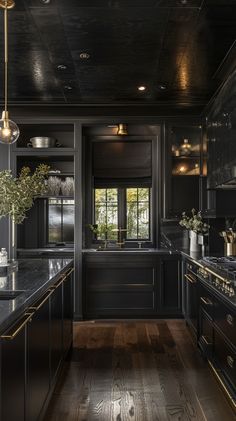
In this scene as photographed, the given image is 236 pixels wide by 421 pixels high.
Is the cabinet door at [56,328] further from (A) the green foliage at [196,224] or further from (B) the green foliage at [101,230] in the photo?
(B) the green foliage at [101,230]

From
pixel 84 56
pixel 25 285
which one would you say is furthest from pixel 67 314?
pixel 84 56

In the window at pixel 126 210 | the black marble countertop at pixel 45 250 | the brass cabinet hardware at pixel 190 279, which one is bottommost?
the brass cabinet hardware at pixel 190 279

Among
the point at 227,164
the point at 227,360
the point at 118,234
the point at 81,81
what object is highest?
the point at 81,81

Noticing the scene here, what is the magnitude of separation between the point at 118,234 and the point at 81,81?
2.29m

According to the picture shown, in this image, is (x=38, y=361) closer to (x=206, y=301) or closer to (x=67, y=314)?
(x=67, y=314)

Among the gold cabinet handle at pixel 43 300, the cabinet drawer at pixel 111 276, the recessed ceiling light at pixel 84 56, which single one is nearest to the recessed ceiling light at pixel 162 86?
the recessed ceiling light at pixel 84 56

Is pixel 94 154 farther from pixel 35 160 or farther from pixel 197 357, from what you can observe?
pixel 197 357

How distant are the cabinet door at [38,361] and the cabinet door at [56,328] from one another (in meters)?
0.18

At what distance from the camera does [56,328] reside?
10.4 ft

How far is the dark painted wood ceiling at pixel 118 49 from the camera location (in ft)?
9.95

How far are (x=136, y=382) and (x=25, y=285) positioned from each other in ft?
4.66

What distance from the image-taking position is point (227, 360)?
2986 millimetres

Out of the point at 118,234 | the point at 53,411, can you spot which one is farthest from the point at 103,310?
the point at 53,411

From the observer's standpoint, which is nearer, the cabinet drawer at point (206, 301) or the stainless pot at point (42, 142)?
the cabinet drawer at point (206, 301)
